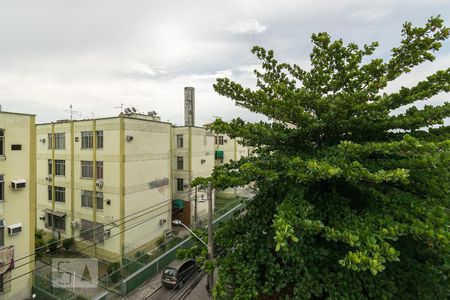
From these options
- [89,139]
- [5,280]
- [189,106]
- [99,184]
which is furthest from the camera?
[189,106]

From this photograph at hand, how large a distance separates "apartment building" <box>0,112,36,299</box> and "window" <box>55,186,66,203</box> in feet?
25.8

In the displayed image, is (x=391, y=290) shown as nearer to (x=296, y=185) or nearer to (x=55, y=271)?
(x=296, y=185)

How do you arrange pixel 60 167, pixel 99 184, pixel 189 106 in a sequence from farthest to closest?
pixel 189 106
pixel 60 167
pixel 99 184

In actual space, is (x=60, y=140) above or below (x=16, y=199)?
above

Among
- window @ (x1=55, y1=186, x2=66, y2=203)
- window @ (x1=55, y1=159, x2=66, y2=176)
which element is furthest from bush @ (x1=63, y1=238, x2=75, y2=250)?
window @ (x1=55, y1=159, x2=66, y2=176)

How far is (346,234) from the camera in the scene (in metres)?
3.33

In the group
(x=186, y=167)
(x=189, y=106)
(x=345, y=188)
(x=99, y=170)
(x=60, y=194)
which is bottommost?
(x=60, y=194)

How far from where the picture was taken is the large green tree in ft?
11.8

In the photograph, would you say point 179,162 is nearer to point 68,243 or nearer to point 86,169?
point 86,169

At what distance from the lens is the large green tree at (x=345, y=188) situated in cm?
358

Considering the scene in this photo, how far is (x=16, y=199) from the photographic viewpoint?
38.2 ft

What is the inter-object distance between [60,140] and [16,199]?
Answer: 30.0 feet

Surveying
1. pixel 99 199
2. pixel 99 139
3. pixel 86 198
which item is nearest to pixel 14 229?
pixel 99 199

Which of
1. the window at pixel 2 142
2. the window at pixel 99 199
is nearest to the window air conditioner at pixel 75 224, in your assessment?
the window at pixel 99 199
